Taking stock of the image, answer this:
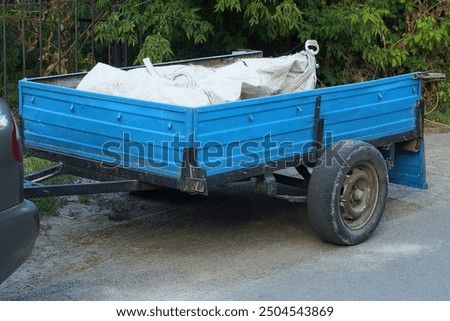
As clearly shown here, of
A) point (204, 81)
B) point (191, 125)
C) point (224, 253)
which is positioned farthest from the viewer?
point (204, 81)

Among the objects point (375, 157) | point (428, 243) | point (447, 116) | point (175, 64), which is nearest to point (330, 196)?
point (375, 157)

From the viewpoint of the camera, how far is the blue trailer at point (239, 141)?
18.7ft

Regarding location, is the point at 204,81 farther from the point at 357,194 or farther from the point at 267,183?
the point at 357,194

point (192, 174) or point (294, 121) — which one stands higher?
point (294, 121)

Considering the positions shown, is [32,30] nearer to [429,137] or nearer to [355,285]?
[429,137]

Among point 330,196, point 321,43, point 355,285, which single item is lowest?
point 355,285

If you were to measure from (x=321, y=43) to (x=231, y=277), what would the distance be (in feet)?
18.1

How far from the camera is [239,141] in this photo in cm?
589

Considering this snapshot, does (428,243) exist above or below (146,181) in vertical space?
below

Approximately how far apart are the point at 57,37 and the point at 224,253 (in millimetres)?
4444

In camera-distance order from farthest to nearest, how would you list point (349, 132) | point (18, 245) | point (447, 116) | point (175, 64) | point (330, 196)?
1. point (447, 116)
2. point (175, 64)
3. point (349, 132)
4. point (330, 196)
5. point (18, 245)

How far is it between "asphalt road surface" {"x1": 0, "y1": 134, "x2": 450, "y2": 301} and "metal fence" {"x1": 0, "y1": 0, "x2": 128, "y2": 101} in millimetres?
2494

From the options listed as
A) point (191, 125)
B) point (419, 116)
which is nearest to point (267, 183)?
point (191, 125)

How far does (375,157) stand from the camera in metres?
6.61
